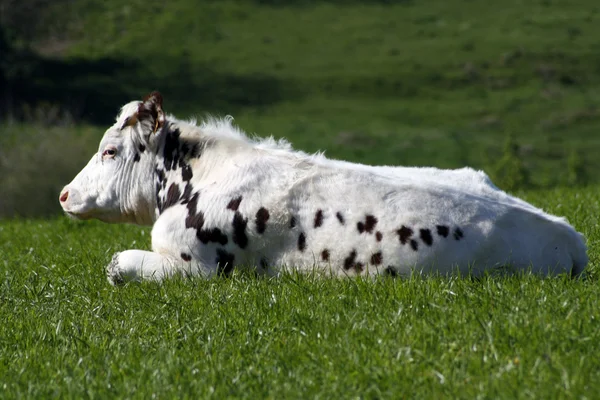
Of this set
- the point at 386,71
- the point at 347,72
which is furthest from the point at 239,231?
the point at 347,72

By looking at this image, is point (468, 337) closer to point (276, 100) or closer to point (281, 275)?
point (281, 275)

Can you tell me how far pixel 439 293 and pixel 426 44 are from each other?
200 feet

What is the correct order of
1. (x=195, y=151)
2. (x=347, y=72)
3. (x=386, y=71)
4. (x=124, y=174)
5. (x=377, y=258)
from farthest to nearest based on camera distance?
(x=347, y=72) < (x=386, y=71) < (x=124, y=174) < (x=195, y=151) < (x=377, y=258)

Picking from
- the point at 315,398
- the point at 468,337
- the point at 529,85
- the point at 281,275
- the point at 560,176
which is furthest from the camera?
the point at 529,85

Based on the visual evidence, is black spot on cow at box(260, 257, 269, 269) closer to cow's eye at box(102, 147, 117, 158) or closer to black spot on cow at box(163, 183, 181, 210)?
black spot on cow at box(163, 183, 181, 210)

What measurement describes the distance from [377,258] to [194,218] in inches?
69.4

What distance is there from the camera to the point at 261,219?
822 centimetres

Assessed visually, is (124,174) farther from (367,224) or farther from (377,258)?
(377,258)

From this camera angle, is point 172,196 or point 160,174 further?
point 160,174

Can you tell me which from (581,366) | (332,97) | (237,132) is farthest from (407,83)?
(581,366)

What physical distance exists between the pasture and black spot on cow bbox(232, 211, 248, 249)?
1.02 feet

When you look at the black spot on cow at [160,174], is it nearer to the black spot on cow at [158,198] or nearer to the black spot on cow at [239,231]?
the black spot on cow at [158,198]

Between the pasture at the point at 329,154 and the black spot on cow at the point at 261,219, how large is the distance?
1.40 feet

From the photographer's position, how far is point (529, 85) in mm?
60219
